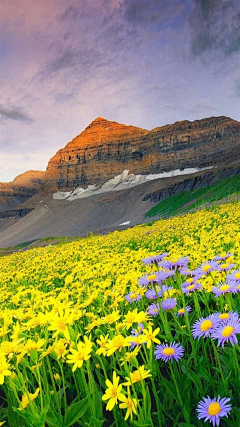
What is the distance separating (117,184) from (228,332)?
162115 millimetres

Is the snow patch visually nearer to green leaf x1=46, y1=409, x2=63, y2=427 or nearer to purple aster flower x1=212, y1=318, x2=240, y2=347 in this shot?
purple aster flower x1=212, y1=318, x2=240, y2=347

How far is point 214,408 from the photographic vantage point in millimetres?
1573

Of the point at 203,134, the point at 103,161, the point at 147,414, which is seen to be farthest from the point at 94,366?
the point at 103,161

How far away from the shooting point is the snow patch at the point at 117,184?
154 meters

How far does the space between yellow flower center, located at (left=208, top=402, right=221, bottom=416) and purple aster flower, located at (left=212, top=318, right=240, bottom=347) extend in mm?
308

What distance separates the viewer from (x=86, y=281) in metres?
5.19

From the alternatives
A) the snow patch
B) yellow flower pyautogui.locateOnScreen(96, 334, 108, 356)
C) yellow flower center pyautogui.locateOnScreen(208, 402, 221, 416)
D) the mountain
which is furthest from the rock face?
yellow flower center pyautogui.locateOnScreen(208, 402, 221, 416)

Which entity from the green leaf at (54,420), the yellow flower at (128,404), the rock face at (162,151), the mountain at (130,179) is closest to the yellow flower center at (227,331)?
the yellow flower at (128,404)

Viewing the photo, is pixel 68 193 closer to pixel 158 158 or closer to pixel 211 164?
pixel 158 158

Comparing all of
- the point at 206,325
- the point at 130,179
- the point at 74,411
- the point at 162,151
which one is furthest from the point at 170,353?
the point at 162,151

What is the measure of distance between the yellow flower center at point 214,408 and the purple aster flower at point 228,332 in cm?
31

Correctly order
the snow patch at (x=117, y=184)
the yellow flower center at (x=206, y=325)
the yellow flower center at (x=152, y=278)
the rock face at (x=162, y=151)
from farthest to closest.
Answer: the rock face at (x=162, y=151) → the snow patch at (x=117, y=184) → the yellow flower center at (x=152, y=278) → the yellow flower center at (x=206, y=325)

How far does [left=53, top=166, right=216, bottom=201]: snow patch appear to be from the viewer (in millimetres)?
154375

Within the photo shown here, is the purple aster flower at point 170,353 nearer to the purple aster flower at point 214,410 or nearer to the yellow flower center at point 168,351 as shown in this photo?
the yellow flower center at point 168,351
